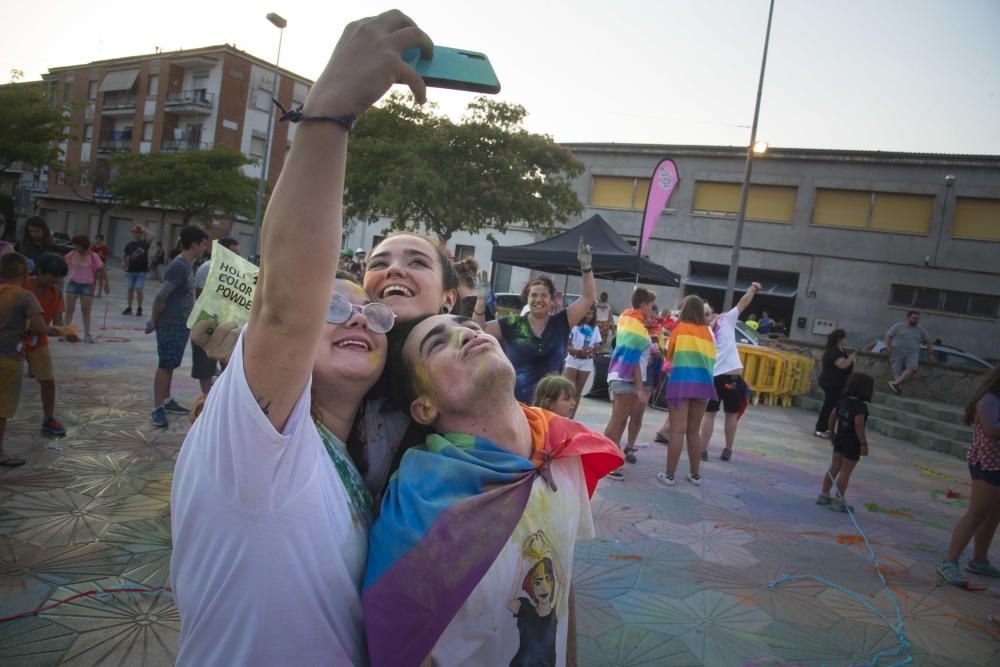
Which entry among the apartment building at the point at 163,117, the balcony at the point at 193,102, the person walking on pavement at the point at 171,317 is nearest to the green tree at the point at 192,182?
Answer: the apartment building at the point at 163,117

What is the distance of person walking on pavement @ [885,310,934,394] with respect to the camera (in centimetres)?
1277

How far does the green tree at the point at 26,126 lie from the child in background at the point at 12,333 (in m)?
23.7

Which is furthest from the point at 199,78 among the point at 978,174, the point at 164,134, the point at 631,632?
the point at 631,632

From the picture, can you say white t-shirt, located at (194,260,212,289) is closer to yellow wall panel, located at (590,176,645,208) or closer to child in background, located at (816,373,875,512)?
child in background, located at (816,373,875,512)

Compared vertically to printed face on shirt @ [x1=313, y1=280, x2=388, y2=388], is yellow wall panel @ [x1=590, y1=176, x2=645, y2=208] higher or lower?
higher

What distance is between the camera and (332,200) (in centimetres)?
106

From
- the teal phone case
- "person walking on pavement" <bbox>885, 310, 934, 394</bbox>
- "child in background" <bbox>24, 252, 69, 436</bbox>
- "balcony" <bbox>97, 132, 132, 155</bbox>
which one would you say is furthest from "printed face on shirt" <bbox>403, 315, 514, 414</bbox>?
"balcony" <bbox>97, 132, 132, 155</bbox>

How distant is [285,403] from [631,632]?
118 inches

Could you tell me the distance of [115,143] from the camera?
143 ft

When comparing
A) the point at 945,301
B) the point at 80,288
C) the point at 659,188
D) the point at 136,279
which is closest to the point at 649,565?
the point at 659,188

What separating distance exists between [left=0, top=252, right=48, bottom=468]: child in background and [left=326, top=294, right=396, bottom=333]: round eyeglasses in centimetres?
462

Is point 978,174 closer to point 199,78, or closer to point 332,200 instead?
point 332,200

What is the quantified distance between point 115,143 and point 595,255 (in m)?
44.9

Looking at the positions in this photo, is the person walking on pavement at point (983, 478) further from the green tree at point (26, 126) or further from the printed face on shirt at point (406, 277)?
the green tree at point (26, 126)
